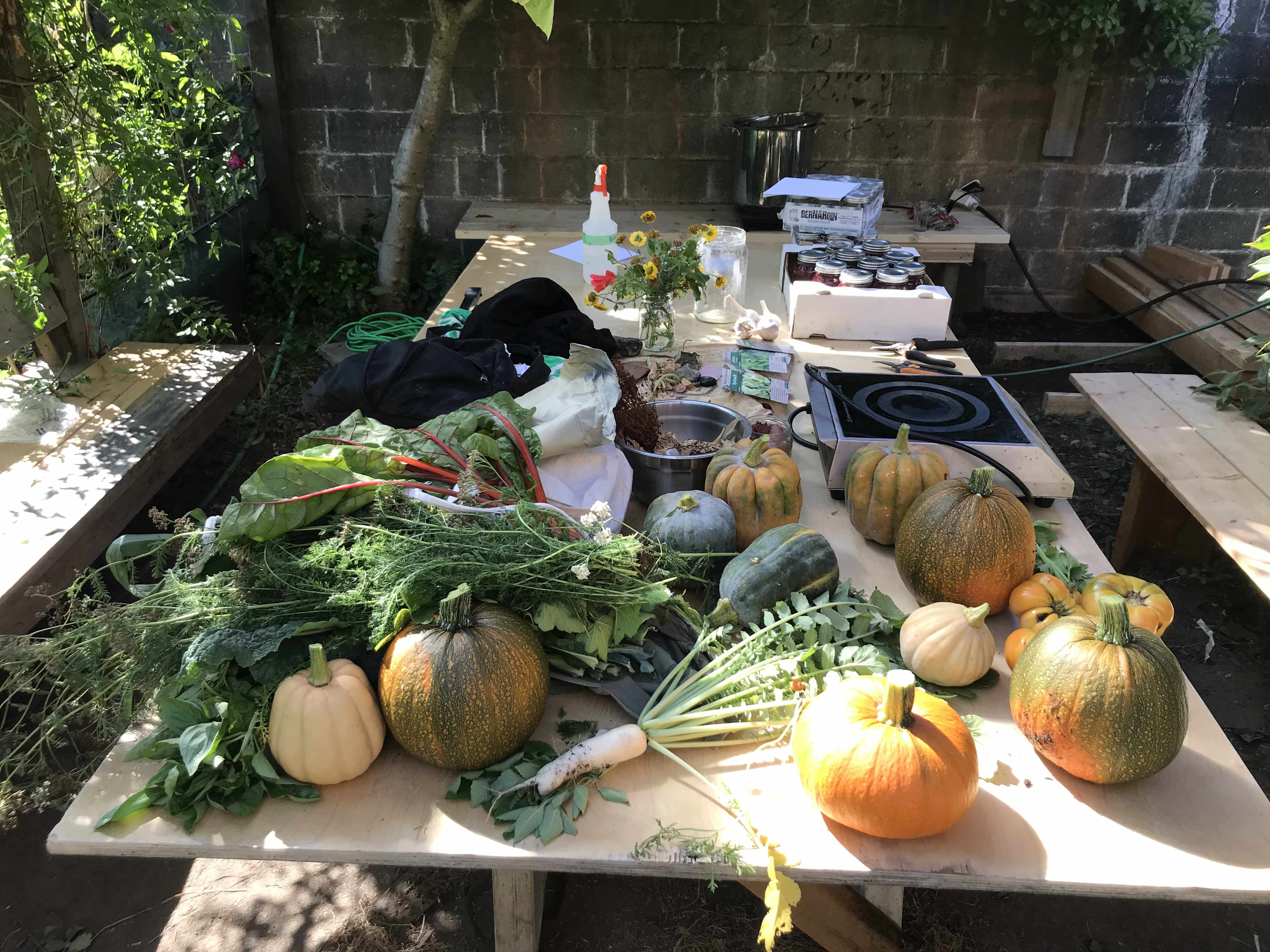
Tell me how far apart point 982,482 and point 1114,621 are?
1.34 feet

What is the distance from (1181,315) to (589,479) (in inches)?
162

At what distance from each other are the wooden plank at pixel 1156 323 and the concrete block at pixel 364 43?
4.34 m

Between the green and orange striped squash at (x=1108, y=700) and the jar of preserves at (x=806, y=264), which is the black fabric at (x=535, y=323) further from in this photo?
the green and orange striped squash at (x=1108, y=700)

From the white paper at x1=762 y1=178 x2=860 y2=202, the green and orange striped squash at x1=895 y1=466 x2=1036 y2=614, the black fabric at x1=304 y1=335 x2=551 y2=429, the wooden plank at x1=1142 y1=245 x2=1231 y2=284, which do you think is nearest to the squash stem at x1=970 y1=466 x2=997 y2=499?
the green and orange striped squash at x1=895 y1=466 x2=1036 y2=614

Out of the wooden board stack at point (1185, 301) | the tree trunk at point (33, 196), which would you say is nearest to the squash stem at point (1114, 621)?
the wooden board stack at point (1185, 301)

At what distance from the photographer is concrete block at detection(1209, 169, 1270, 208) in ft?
17.5

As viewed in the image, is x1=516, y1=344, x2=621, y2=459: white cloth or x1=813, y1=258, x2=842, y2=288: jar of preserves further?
x1=813, y1=258, x2=842, y2=288: jar of preserves

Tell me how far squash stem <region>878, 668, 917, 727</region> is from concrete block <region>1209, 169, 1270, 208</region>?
18.2 ft

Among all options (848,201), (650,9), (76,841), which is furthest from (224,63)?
(76,841)

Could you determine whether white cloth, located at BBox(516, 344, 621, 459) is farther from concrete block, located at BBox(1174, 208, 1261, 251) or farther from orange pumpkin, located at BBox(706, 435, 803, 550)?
concrete block, located at BBox(1174, 208, 1261, 251)

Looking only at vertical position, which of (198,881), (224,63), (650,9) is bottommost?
(198,881)

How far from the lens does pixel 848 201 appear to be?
358 cm

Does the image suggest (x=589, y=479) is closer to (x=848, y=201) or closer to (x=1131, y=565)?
(x=848, y=201)

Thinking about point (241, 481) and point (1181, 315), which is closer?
point (241, 481)
